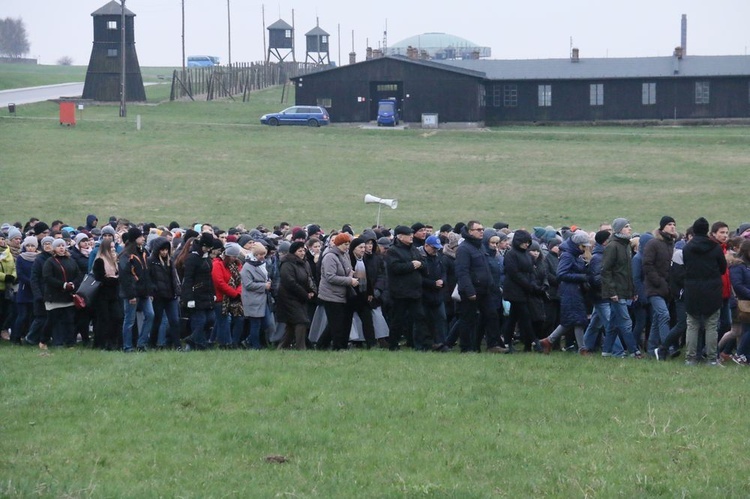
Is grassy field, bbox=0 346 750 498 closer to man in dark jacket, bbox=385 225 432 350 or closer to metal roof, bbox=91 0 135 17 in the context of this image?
man in dark jacket, bbox=385 225 432 350

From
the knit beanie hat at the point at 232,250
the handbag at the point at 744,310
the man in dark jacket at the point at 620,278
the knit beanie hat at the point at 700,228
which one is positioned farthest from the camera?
the knit beanie hat at the point at 232,250

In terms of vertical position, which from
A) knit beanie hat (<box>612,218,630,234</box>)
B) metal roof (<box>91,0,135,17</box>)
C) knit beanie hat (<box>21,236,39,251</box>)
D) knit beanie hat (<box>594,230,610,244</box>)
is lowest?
knit beanie hat (<box>21,236,39,251</box>)

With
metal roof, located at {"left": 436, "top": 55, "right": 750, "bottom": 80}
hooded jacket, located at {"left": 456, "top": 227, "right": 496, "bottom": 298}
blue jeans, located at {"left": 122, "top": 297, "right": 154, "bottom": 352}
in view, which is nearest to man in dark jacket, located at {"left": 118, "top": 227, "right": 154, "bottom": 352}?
blue jeans, located at {"left": 122, "top": 297, "right": 154, "bottom": 352}

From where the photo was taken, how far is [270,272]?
16.5 metres

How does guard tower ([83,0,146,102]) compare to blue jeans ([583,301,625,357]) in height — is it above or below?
above

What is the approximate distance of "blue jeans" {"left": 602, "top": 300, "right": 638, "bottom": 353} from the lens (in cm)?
1455

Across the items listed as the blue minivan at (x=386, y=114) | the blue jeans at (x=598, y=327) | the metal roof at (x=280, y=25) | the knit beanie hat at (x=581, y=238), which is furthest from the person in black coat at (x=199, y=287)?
the metal roof at (x=280, y=25)

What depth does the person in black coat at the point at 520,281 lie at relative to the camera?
1500 cm

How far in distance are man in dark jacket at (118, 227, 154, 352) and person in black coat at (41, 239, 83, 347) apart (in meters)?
0.87

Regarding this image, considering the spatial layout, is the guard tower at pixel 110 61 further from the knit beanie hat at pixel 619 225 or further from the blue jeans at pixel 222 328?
the knit beanie hat at pixel 619 225

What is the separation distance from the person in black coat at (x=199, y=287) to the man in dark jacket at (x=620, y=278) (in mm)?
5450

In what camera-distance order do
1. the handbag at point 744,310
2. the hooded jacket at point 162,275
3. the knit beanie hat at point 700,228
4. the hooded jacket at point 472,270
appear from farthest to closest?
the hooded jacket at point 162,275 → the hooded jacket at point 472,270 → the handbag at point 744,310 → the knit beanie hat at point 700,228

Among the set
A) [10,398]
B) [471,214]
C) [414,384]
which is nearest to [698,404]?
[414,384]

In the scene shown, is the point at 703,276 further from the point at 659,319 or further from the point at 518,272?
the point at 518,272
